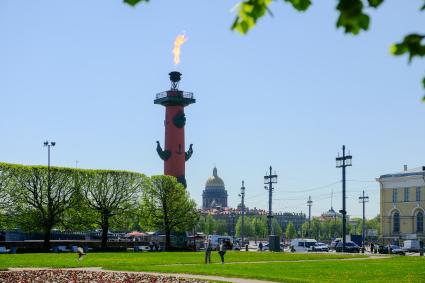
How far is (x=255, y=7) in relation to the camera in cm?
463

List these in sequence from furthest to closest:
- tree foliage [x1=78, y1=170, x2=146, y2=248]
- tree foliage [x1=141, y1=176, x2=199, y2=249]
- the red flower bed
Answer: tree foliage [x1=141, y1=176, x2=199, y2=249] → tree foliage [x1=78, y1=170, x2=146, y2=248] → the red flower bed

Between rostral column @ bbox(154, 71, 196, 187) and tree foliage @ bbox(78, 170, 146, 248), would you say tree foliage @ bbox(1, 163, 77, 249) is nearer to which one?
tree foliage @ bbox(78, 170, 146, 248)

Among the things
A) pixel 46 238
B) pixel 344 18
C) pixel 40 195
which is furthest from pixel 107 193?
pixel 344 18

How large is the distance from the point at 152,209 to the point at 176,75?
81.5 ft

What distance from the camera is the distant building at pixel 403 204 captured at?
9581cm

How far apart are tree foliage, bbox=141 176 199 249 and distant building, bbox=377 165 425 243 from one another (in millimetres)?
34646

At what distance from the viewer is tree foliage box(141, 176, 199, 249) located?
7839 cm

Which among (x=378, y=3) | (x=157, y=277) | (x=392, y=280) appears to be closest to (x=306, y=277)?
(x=392, y=280)

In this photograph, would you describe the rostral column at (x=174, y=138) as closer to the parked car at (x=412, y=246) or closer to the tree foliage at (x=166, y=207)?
the tree foliage at (x=166, y=207)

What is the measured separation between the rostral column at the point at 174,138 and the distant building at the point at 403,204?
A: 3278 centimetres

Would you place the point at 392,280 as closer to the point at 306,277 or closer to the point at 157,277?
the point at 306,277

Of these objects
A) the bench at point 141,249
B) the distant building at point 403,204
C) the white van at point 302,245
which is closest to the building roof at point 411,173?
the distant building at point 403,204

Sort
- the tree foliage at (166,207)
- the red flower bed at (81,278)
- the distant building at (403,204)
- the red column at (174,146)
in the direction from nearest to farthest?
1. the red flower bed at (81,278)
2. the tree foliage at (166,207)
3. the red column at (174,146)
4. the distant building at (403,204)

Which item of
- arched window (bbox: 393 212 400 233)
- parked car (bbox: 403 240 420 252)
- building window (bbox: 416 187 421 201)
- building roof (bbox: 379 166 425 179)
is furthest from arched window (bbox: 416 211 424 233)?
parked car (bbox: 403 240 420 252)
